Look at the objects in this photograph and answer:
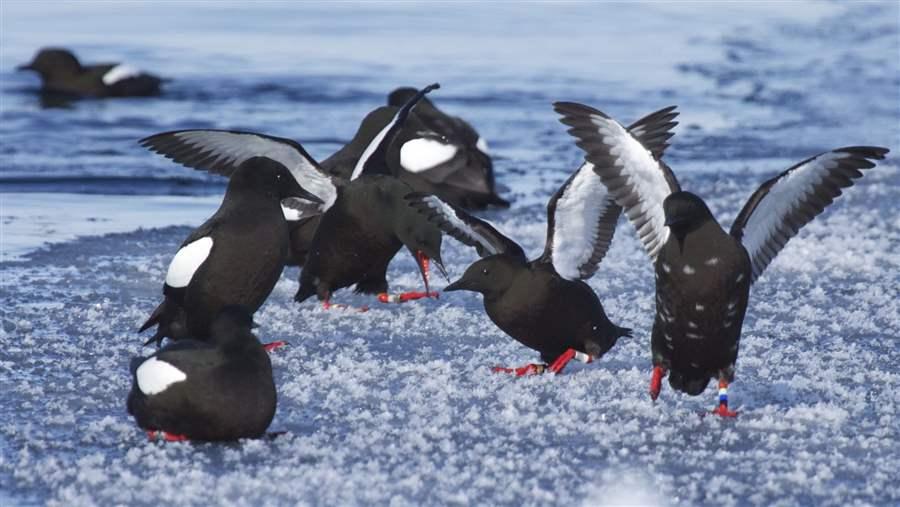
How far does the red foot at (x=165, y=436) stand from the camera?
5.01m

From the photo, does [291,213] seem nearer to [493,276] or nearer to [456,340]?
[456,340]

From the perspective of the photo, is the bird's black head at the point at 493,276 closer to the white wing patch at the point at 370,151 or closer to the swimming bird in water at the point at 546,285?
the swimming bird in water at the point at 546,285

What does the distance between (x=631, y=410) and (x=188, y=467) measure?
1656 mm

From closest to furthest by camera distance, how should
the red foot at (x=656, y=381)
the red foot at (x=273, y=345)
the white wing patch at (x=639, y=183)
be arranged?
the red foot at (x=656, y=381)
the white wing patch at (x=639, y=183)
the red foot at (x=273, y=345)

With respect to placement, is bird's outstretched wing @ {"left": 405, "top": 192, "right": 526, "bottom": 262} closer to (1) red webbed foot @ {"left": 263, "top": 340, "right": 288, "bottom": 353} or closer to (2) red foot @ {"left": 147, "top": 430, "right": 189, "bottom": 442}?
(1) red webbed foot @ {"left": 263, "top": 340, "right": 288, "bottom": 353}

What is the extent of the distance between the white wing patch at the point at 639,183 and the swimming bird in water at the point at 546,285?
8cm

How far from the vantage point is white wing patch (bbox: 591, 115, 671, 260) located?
5.88 meters

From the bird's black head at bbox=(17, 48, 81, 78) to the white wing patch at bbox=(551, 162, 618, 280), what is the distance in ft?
34.9

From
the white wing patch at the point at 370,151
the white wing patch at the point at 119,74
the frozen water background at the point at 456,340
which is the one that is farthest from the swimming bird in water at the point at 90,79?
the white wing patch at the point at 370,151

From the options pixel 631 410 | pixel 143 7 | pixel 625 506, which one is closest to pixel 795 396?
pixel 631 410

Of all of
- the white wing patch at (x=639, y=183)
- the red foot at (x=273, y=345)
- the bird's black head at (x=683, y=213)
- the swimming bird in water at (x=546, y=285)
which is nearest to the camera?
the bird's black head at (x=683, y=213)

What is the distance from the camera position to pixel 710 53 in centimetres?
2038

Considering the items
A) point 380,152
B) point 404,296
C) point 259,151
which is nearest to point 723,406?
point 404,296

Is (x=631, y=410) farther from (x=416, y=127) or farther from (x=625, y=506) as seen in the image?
(x=416, y=127)
